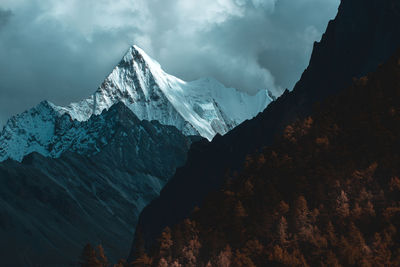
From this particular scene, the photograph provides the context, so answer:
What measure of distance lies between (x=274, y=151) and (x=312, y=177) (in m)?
14.1

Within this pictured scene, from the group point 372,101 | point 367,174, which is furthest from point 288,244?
point 372,101

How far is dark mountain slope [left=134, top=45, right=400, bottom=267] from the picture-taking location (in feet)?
278

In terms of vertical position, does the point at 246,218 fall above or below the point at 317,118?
below

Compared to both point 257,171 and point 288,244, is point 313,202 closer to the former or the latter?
point 288,244

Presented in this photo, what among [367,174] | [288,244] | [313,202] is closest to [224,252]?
[288,244]

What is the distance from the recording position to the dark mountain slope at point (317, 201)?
278 feet

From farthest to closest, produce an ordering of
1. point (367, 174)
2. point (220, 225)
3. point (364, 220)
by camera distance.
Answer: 1. point (220, 225)
2. point (367, 174)
3. point (364, 220)

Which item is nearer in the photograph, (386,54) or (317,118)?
(317,118)

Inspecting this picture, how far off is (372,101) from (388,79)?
584 centimetres

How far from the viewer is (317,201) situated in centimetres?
9494

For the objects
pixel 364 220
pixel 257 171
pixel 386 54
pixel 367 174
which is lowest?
pixel 364 220

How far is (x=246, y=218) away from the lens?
324 feet

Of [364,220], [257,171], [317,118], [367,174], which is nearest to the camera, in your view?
[364,220]

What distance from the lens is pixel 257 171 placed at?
11144 cm
